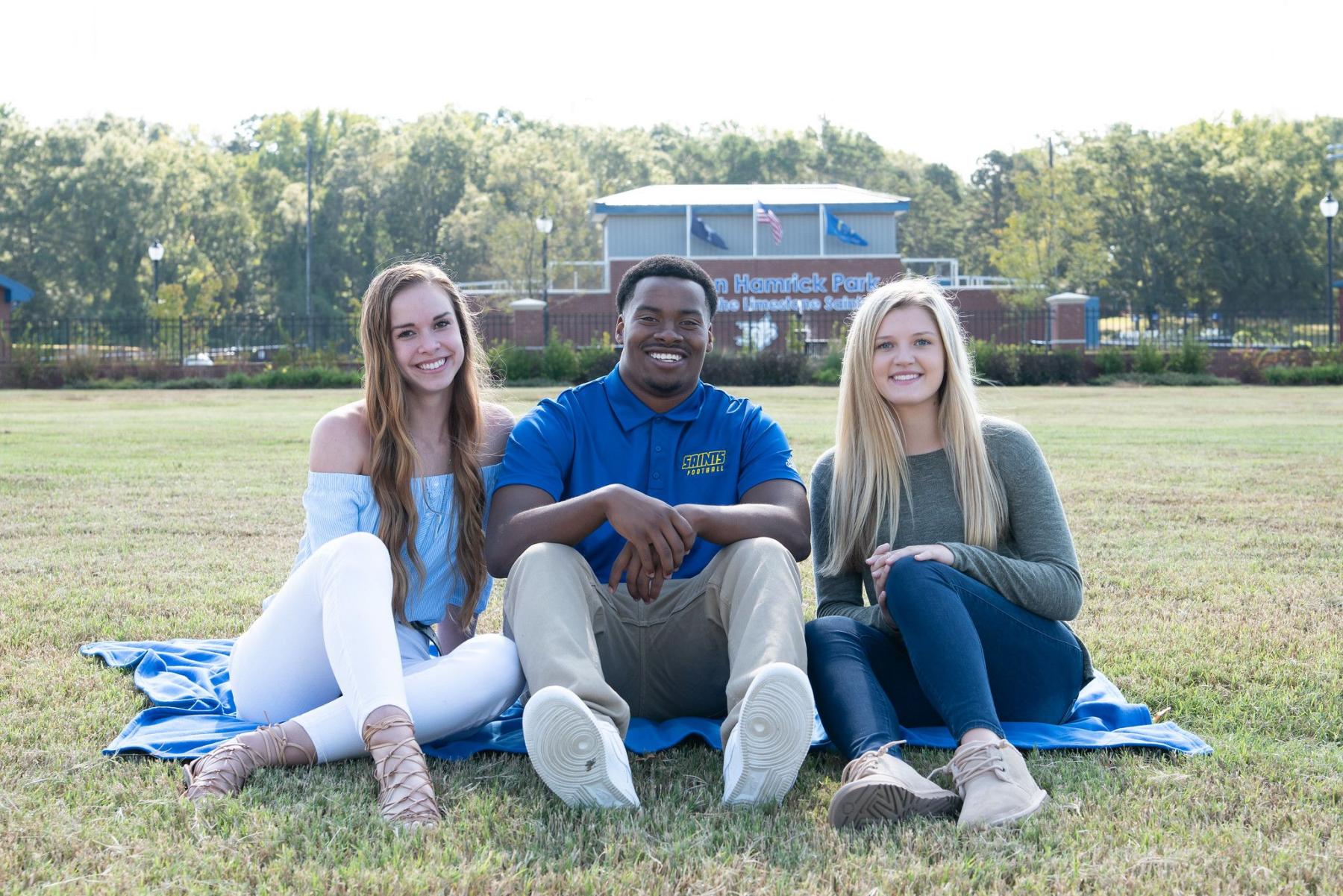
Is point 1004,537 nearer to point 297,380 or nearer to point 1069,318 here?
point 297,380

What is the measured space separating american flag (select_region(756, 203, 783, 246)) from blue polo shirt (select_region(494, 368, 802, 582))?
37035mm

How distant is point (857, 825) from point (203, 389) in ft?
79.9

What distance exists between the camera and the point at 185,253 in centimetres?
5025

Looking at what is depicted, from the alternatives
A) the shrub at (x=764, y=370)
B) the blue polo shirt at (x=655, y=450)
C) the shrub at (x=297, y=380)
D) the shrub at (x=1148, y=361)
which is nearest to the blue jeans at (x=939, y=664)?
the blue polo shirt at (x=655, y=450)

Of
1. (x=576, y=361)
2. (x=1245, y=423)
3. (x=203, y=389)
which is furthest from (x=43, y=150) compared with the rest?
(x=1245, y=423)

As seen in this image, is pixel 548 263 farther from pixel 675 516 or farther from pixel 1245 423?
pixel 675 516

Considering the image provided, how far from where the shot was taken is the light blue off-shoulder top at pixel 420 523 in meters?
3.38

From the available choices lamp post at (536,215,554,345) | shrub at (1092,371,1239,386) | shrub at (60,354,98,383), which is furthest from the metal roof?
shrub at (60,354,98,383)

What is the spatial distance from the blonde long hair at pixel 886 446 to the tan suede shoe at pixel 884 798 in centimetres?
85

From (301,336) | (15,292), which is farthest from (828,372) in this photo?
(15,292)

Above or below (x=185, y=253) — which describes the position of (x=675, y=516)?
below

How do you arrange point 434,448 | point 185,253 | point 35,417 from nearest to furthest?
1. point 434,448
2. point 35,417
3. point 185,253

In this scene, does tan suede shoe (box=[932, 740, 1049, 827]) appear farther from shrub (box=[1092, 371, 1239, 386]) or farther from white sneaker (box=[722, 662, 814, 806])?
shrub (box=[1092, 371, 1239, 386])

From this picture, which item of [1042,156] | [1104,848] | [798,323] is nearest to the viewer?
[1104,848]
